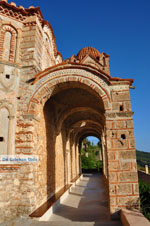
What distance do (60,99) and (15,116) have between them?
2.98 metres

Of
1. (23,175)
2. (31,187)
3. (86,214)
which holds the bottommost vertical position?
(86,214)

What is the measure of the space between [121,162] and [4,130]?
12.2 ft

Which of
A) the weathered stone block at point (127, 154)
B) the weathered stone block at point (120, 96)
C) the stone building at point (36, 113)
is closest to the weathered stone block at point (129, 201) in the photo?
the stone building at point (36, 113)

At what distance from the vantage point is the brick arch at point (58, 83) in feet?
18.9

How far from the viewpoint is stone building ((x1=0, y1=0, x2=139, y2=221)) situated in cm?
509

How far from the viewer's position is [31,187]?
5.17 meters

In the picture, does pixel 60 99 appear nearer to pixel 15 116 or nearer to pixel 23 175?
pixel 15 116

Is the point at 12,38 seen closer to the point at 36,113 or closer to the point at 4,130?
the point at 36,113

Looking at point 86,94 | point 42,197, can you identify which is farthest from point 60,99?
point 42,197

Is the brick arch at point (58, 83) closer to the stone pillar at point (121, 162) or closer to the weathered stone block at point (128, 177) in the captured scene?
the stone pillar at point (121, 162)

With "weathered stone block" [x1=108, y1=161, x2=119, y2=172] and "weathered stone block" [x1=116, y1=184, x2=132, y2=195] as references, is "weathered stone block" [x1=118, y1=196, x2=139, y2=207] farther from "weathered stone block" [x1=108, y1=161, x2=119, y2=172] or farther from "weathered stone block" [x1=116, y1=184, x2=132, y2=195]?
"weathered stone block" [x1=108, y1=161, x2=119, y2=172]

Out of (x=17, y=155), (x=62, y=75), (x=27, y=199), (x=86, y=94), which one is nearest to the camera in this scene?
(x=27, y=199)

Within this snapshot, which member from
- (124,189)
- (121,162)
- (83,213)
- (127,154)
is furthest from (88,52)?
(83,213)

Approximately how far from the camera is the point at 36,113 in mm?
5898
